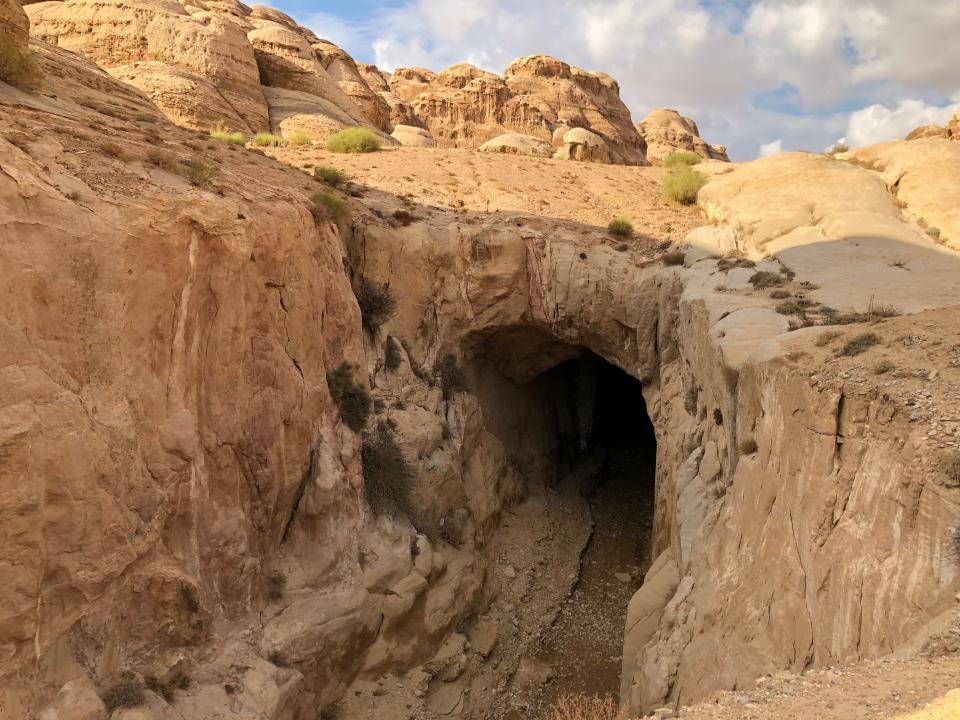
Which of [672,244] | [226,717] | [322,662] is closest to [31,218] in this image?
[226,717]

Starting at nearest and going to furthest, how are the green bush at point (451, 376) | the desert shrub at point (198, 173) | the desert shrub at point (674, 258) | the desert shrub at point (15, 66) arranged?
the desert shrub at point (198, 173), the desert shrub at point (15, 66), the green bush at point (451, 376), the desert shrub at point (674, 258)

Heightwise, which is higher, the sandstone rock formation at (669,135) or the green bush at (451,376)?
the sandstone rock formation at (669,135)

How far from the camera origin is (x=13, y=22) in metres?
10.0

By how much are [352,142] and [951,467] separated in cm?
1905

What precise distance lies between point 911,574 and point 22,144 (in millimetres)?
10241

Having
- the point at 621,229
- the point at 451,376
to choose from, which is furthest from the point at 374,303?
the point at 621,229

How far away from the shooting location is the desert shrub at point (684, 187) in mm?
19312

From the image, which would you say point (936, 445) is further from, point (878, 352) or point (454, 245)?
point (454, 245)

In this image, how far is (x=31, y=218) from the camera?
684cm

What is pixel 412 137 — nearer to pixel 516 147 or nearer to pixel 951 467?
pixel 516 147

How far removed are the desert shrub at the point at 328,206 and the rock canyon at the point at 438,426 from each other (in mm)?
174

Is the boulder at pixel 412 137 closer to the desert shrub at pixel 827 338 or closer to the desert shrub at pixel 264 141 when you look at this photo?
the desert shrub at pixel 264 141

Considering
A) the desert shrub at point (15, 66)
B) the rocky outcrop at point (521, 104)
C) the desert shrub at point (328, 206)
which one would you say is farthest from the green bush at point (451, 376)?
the rocky outcrop at point (521, 104)

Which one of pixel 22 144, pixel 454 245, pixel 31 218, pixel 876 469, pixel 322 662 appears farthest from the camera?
pixel 454 245
